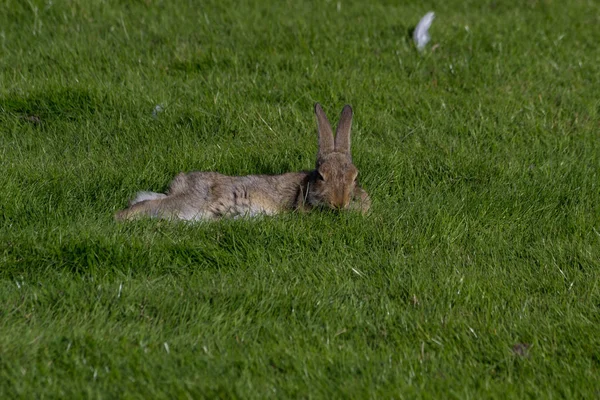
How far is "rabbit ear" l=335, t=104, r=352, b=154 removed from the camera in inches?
257

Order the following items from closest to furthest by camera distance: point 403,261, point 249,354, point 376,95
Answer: point 249,354, point 403,261, point 376,95

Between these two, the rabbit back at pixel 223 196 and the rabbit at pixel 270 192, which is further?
the rabbit back at pixel 223 196

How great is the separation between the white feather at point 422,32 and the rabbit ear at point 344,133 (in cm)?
239

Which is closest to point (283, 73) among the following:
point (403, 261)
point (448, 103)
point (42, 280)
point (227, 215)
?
point (448, 103)

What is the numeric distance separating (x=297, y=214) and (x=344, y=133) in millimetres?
861

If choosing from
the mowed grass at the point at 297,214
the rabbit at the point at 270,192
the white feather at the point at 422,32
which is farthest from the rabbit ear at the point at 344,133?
the white feather at the point at 422,32

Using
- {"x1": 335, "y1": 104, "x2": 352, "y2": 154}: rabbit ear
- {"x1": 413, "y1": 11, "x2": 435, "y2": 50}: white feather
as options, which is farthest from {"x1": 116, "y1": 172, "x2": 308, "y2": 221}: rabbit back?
{"x1": 413, "y1": 11, "x2": 435, "y2": 50}: white feather

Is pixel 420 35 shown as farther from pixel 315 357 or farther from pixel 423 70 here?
pixel 315 357

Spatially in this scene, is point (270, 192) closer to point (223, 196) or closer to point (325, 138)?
point (223, 196)

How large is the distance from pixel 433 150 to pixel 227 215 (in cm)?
185

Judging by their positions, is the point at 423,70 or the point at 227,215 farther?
the point at 423,70

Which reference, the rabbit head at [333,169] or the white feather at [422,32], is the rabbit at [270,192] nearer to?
the rabbit head at [333,169]

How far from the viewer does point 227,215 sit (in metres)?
6.31

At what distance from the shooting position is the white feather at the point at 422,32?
8.73 metres
